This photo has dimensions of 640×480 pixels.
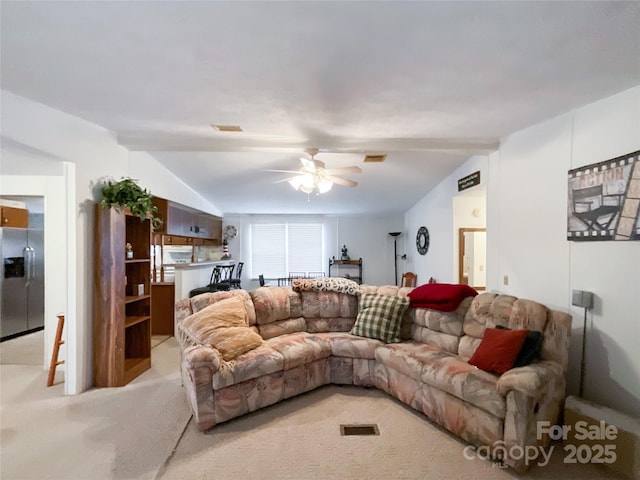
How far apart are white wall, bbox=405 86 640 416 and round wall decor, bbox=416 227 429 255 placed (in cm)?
237

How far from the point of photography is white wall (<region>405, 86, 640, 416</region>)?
7.36 ft

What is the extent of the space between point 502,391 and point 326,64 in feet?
7.83

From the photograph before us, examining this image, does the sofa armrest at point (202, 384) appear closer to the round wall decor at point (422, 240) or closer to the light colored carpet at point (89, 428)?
the light colored carpet at point (89, 428)

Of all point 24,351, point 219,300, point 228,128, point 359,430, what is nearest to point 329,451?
point 359,430

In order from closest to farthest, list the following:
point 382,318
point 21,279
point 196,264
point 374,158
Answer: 1. point 382,318
2. point 374,158
3. point 21,279
4. point 196,264

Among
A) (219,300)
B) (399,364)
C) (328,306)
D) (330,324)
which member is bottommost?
(399,364)

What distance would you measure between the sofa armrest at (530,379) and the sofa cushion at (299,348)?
1.59 m

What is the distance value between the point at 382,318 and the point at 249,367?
149 centimetres

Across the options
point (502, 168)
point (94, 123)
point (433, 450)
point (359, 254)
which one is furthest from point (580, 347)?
point (359, 254)

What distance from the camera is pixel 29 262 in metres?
5.07

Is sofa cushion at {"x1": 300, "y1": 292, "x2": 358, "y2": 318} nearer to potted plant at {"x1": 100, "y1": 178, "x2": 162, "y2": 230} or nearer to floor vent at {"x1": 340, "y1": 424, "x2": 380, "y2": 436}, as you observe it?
floor vent at {"x1": 340, "y1": 424, "x2": 380, "y2": 436}

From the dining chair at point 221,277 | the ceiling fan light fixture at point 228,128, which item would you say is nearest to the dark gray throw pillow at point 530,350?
the ceiling fan light fixture at point 228,128

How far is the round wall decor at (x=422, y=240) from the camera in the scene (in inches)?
240

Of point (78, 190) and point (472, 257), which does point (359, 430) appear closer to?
point (78, 190)
